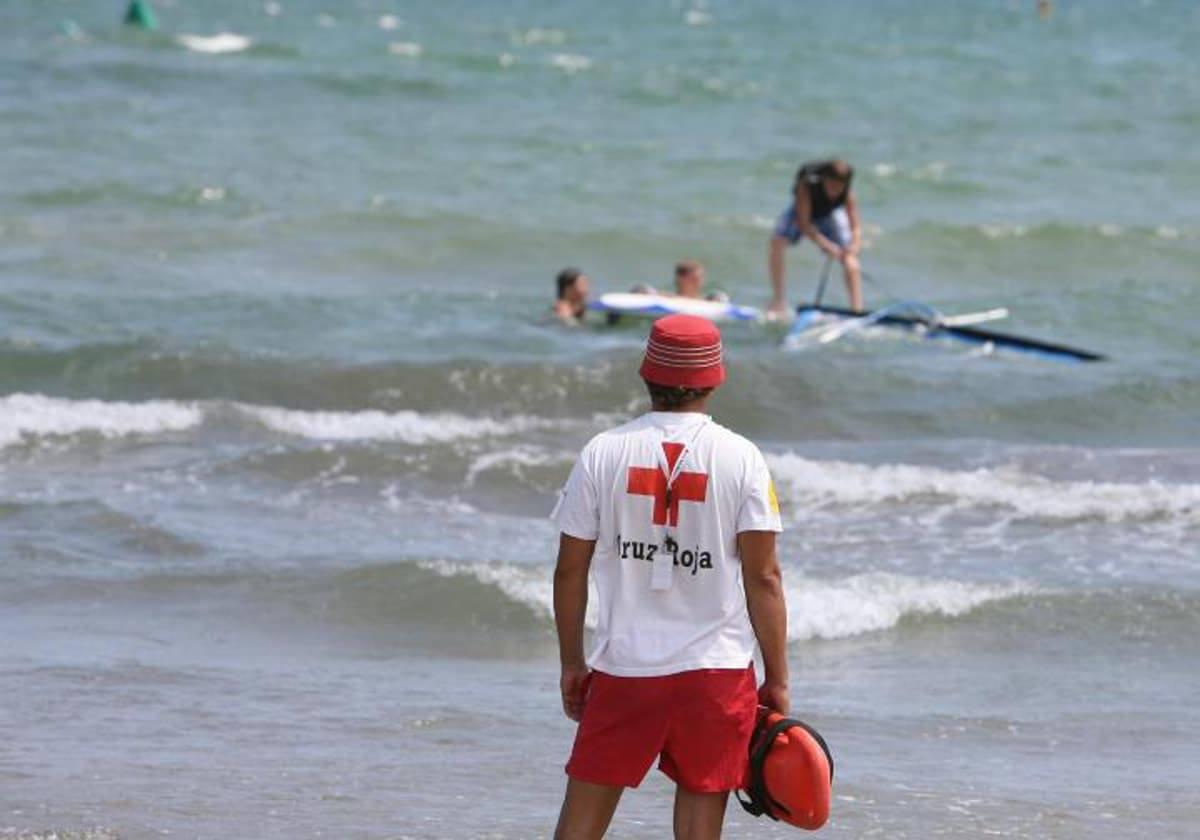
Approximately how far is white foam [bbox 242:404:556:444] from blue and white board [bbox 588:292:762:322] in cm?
300

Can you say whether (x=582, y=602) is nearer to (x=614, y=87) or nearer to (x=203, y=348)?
(x=203, y=348)

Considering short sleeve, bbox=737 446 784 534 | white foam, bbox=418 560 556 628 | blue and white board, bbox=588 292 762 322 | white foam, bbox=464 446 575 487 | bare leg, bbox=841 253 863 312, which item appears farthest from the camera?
bare leg, bbox=841 253 863 312

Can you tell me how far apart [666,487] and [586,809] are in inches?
28.0

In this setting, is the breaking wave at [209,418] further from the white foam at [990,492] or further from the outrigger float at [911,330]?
the outrigger float at [911,330]

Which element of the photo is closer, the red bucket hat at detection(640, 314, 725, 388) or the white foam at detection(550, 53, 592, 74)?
the red bucket hat at detection(640, 314, 725, 388)

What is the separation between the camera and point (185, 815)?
6.07m

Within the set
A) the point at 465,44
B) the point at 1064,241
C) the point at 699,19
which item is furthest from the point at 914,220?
the point at 699,19

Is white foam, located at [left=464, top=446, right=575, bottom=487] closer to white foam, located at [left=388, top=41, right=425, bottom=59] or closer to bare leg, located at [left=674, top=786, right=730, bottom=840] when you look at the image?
bare leg, located at [left=674, top=786, right=730, bottom=840]

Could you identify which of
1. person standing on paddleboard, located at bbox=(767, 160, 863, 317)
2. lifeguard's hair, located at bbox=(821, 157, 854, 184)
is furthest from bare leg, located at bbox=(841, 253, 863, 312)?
lifeguard's hair, located at bbox=(821, 157, 854, 184)

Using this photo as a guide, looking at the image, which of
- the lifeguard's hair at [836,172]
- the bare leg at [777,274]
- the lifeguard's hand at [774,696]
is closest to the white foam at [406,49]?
the bare leg at [777,274]

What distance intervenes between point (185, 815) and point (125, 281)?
13700 mm

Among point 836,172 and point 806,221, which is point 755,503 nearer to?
point 836,172

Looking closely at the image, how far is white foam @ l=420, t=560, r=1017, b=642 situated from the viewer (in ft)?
29.0

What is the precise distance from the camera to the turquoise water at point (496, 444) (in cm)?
684
